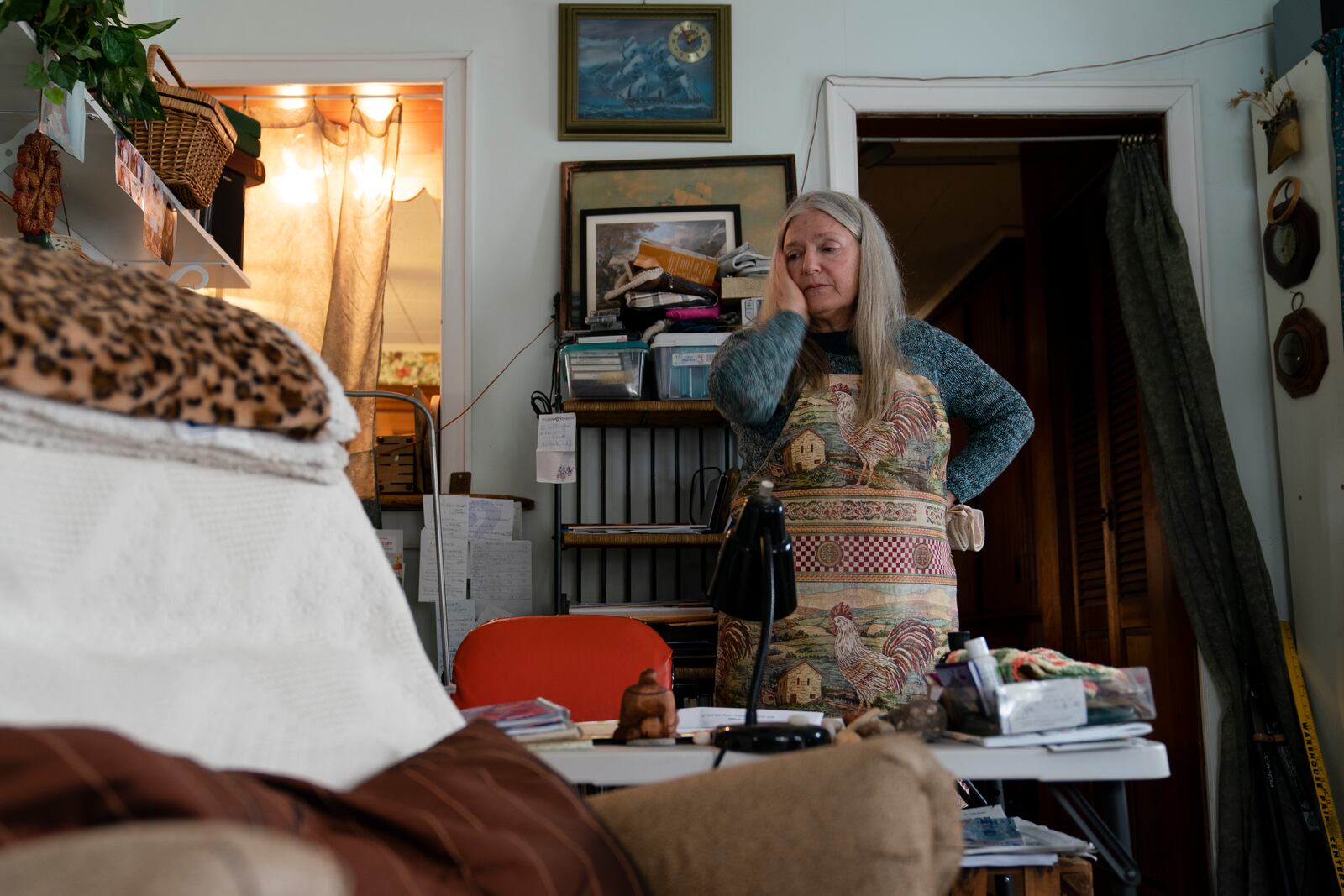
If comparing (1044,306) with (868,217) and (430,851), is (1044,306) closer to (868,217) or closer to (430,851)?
(868,217)

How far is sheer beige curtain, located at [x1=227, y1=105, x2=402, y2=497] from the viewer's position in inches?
153

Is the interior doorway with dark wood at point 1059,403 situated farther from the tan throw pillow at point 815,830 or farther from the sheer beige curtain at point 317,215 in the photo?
the tan throw pillow at point 815,830

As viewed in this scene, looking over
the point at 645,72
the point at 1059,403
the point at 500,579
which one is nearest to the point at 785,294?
the point at 500,579

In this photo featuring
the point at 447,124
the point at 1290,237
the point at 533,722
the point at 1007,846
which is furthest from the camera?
the point at 447,124

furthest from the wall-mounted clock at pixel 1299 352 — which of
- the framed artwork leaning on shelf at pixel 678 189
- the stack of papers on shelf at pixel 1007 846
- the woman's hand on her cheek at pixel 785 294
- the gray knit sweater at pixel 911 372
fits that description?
the stack of papers on shelf at pixel 1007 846

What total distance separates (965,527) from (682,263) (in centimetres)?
134

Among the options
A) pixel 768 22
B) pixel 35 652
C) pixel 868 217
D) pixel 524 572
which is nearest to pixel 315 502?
pixel 35 652

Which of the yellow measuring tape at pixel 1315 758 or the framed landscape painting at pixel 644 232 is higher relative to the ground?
the framed landscape painting at pixel 644 232

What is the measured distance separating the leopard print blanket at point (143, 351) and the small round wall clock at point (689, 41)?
270 centimetres

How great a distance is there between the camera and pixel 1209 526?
3418 millimetres

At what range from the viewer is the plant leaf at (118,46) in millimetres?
2186

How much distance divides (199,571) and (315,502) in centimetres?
16

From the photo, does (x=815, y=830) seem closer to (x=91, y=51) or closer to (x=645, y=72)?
(x=91, y=51)

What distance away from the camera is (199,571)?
1046 millimetres
